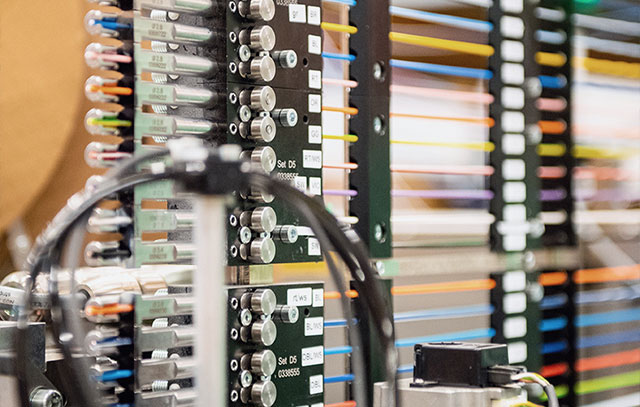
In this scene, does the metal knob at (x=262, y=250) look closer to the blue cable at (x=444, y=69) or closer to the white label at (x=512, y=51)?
the blue cable at (x=444, y=69)

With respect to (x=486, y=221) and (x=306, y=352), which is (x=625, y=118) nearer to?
(x=486, y=221)

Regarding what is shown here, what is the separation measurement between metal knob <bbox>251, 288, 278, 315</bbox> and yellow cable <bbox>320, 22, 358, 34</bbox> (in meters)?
0.58

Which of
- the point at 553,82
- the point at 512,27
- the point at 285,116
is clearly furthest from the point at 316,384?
the point at 553,82

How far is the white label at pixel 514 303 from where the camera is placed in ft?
8.45

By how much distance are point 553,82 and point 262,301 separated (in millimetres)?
1452

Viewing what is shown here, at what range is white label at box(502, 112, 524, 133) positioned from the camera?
2.60 metres

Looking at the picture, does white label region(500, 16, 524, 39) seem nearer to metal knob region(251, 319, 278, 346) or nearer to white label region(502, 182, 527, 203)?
white label region(502, 182, 527, 203)

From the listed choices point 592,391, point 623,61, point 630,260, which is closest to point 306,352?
point 592,391

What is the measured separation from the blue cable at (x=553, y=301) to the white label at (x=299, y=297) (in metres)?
1.13

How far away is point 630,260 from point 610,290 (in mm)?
158

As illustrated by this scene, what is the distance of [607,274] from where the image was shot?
3021 mm

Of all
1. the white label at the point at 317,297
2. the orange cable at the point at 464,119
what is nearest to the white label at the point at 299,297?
the white label at the point at 317,297

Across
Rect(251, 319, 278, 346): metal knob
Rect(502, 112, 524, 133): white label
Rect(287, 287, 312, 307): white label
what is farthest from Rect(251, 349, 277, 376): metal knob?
Rect(502, 112, 524, 133): white label

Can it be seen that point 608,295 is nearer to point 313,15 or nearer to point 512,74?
point 512,74
